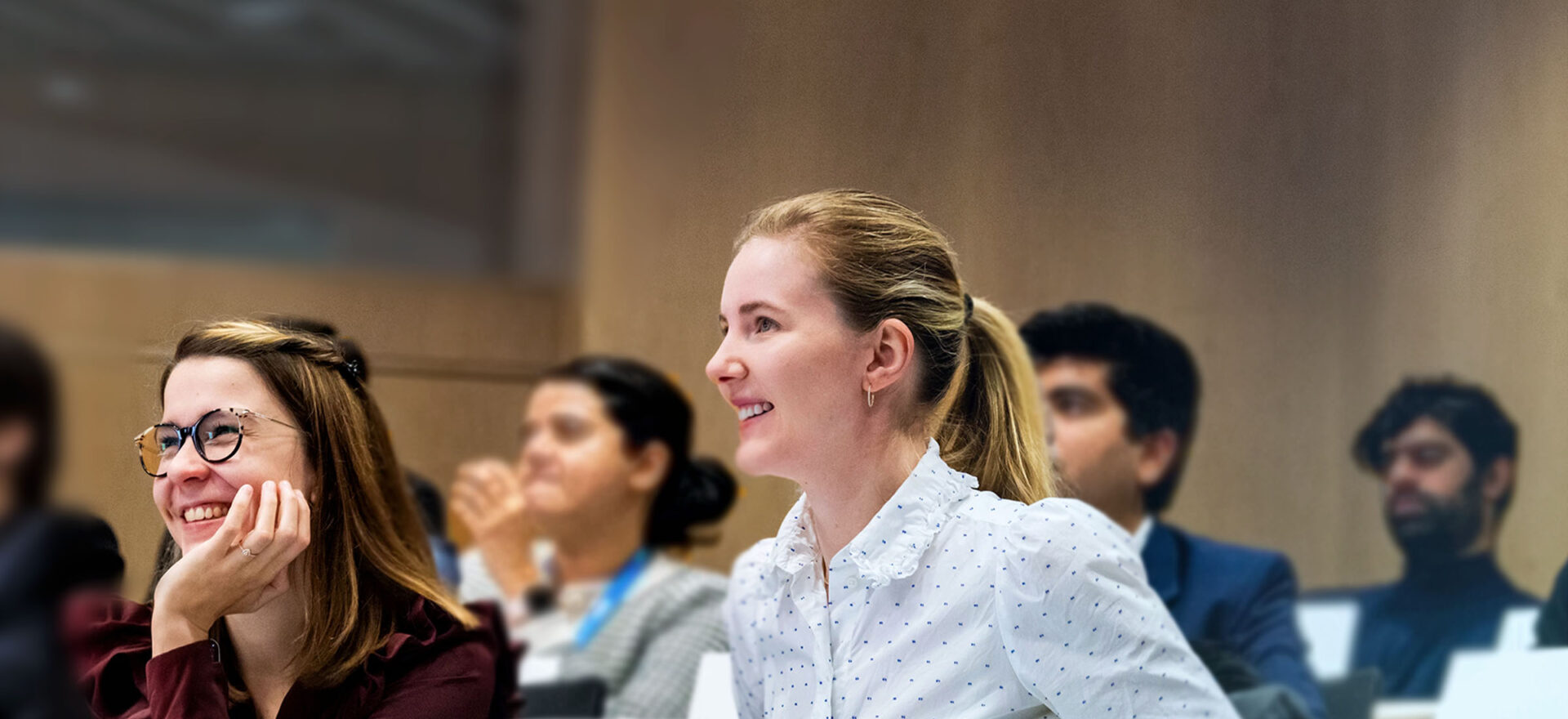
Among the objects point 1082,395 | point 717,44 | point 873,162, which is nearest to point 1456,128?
point 1082,395

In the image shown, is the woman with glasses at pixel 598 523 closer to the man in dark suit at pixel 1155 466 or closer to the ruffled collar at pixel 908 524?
the man in dark suit at pixel 1155 466

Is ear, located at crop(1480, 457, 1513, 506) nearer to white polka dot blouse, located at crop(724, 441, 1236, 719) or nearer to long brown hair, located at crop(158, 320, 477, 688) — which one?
white polka dot blouse, located at crop(724, 441, 1236, 719)

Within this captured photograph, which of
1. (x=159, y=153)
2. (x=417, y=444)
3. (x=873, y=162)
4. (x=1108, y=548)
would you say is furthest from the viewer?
(x=159, y=153)

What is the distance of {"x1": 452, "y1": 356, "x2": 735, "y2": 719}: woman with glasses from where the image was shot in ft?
10.4

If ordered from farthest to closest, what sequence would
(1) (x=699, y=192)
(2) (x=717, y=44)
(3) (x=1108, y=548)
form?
(2) (x=717, y=44)
(1) (x=699, y=192)
(3) (x=1108, y=548)

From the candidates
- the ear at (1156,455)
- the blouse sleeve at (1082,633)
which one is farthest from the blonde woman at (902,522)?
the ear at (1156,455)

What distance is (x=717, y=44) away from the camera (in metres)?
2.59

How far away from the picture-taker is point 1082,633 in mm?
1599

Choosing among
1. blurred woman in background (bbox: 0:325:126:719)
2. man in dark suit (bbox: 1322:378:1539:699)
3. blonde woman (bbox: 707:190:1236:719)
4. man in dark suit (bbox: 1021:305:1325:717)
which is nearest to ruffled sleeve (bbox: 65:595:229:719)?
blurred woman in background (bbox: 0:325:126:719)

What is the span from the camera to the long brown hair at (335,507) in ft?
5.82

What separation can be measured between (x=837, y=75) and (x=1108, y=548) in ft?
2.82

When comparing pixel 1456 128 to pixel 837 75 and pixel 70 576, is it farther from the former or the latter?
pixel 70 576

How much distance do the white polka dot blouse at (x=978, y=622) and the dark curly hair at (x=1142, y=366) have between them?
3.11 ft

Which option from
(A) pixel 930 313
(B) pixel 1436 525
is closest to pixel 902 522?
(A) pixel 930 313
